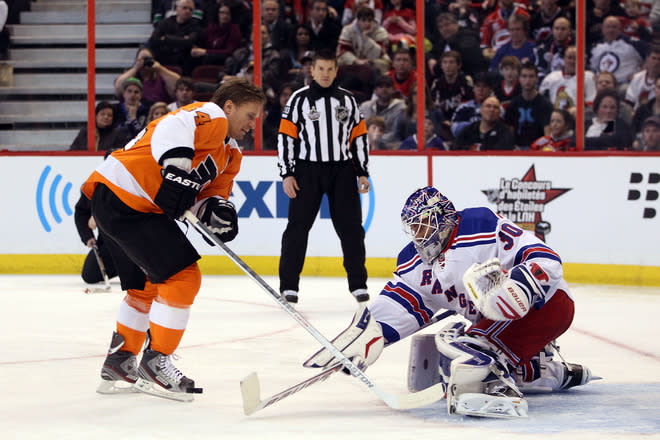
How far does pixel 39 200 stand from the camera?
684 cm

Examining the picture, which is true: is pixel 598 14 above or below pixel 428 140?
above

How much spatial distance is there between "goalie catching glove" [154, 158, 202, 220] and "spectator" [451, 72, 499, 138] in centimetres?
395

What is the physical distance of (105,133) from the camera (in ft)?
22.6

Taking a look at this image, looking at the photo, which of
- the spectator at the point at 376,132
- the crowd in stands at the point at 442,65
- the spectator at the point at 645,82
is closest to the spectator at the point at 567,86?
the crowd in stands at the point at 442,65

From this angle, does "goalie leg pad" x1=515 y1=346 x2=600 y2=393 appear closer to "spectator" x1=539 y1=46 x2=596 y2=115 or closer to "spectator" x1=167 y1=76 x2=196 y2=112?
"spectator" x1=539 y1=46 x2=596 y2=115

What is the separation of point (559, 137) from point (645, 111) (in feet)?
1.83

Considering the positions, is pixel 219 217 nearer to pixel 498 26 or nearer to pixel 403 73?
pixel 403 73

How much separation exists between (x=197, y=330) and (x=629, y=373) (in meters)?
1.92

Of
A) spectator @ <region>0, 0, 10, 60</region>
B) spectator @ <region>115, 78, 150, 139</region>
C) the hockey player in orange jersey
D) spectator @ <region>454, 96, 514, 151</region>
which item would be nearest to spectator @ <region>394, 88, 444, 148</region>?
spectator @ <region>454, 96, 514, 151</region>

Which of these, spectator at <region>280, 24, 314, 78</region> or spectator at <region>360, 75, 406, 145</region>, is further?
spectator at <region>280, 24, 314, 78</region>

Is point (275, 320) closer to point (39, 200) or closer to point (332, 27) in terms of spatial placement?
point (39, 200)

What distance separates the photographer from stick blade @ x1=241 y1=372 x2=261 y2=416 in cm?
278

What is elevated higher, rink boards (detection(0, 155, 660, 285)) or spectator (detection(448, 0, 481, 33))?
spectator (detection(448, 0, 481, 33))

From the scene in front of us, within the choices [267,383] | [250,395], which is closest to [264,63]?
[267,383]
